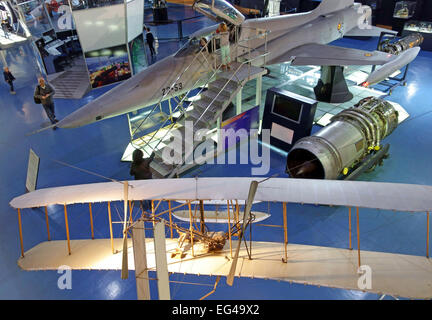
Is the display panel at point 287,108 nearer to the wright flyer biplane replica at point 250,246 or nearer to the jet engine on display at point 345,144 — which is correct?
the jet engine on display at point 345,144

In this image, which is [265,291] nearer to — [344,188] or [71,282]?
[344,188]

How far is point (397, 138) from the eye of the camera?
11938 millimetres

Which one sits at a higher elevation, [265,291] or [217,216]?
[217,216]

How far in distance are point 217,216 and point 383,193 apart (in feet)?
10.6

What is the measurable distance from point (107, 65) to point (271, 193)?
1387 centimetres

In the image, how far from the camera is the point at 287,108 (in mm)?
10953

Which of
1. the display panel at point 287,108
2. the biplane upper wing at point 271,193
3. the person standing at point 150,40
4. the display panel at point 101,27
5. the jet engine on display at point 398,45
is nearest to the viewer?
the biplane upper wing at point 271,193

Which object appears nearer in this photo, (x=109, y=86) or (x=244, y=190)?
(x=244, y=190)

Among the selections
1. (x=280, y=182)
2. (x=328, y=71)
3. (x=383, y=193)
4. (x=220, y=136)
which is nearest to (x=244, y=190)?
(x=280, y=182)

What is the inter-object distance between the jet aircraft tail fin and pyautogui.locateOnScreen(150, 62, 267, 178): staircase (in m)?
6.80

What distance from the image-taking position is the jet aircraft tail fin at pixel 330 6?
1574 cm

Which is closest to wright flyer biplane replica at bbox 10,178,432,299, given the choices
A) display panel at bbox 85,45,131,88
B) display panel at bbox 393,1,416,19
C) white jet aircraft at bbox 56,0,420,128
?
white jet aircraft at bbox 56,0,420,128
